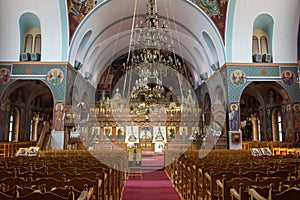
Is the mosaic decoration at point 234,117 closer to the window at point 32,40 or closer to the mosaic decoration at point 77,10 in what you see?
the mosaic decoration at point 77,10

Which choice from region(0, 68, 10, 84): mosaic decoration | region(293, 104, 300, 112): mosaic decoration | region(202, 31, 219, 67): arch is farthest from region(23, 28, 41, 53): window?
region(293, 104, 300, 112): mosaic decoration

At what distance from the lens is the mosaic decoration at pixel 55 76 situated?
49.1 ft

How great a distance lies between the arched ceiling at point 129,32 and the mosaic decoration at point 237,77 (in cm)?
118

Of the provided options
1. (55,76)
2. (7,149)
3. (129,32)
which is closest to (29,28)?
(55,76)

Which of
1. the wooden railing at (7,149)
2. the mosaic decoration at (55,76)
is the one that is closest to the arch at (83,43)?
the mosaic decoration at (55,76)

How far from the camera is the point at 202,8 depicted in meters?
16.1

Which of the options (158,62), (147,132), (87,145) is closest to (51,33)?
(158,62)

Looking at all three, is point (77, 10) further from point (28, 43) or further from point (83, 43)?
point (28, 43)

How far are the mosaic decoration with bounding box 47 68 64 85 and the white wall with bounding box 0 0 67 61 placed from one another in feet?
2.32

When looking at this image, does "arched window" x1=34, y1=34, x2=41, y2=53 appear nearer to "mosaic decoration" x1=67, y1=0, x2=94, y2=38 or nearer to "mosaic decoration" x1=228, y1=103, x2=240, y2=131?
"mosaic decoration" x1=67, y1=0, x2=94, y2=38

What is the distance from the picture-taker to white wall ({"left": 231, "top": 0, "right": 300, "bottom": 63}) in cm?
1512

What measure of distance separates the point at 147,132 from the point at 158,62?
10661 mm

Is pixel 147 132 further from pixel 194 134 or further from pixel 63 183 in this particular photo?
pixel 63 183

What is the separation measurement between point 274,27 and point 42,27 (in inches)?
516
